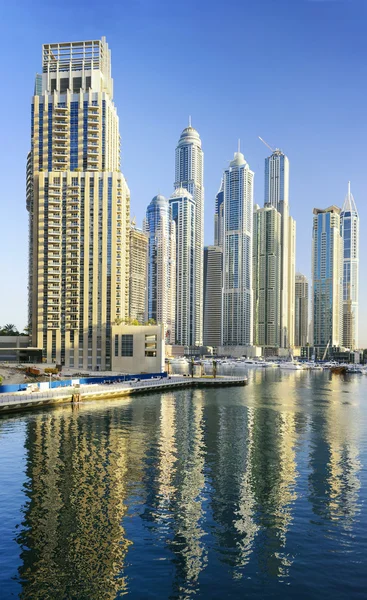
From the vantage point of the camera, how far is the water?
3000 centimetres

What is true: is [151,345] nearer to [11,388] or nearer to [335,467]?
[11,388]

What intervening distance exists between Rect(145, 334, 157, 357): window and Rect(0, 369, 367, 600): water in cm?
9226

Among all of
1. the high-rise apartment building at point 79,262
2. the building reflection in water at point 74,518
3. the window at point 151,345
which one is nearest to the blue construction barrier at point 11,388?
the building reflection in water at point 74,518

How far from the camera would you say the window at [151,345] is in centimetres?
17238

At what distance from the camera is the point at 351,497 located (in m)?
45.6

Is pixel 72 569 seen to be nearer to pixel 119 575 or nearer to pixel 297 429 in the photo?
pixel 119 575

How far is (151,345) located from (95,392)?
57.6 metres

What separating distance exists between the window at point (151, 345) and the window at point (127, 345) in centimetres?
600

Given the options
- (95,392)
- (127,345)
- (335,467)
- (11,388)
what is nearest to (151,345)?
(127,345)

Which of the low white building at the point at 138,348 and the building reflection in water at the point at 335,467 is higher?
the low white building at the point at 138,348

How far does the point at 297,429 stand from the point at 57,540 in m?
53.1

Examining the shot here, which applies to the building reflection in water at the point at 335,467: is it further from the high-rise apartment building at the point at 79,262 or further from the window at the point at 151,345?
the high-rise apartment building at the point at 79,262

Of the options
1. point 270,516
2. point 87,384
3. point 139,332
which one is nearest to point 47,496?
point 270,516

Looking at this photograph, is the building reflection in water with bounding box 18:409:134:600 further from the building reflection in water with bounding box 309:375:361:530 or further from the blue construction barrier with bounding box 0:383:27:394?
the blue construction barrier with bounding box 0:383:27:394
